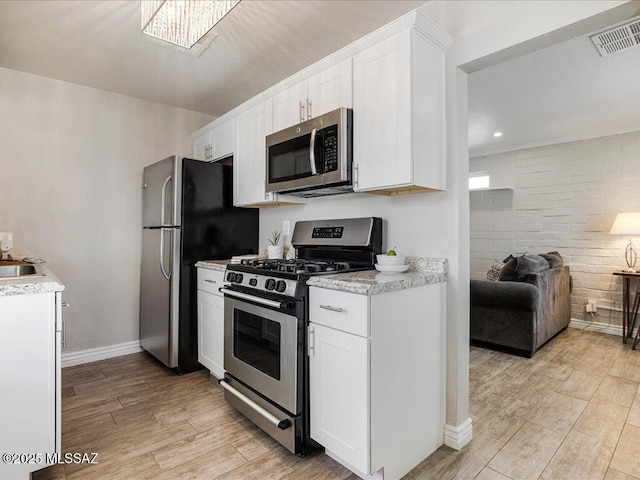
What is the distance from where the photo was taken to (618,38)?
95.6 inches

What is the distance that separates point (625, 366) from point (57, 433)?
13.8ft

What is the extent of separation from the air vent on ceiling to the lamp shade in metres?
2.12

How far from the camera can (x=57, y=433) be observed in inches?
62.6

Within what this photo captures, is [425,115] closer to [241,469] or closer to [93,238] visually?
[241,469]

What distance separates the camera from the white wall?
2982 mm

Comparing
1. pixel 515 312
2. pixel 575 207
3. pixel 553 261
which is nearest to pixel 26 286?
pixel 515 312

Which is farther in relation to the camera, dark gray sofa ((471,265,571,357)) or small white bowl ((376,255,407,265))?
dark gray sofa ((471,265,571,357))

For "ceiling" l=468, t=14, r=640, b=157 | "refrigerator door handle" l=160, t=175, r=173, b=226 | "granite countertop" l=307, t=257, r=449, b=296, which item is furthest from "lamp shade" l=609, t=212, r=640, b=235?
"refrigerator door handle" l=160, t=175, r=173, b=226

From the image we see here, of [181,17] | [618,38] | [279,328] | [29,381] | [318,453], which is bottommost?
[318,453]

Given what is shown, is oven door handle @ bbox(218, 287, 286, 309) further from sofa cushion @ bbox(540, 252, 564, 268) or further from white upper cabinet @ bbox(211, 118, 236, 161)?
sofa cushion @ bbox(540, 252, 564, 268)

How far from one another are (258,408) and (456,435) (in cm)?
109

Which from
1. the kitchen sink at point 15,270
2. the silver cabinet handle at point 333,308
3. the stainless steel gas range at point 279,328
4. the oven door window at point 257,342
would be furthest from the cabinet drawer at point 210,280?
the silver cabinet handle at point 333,308

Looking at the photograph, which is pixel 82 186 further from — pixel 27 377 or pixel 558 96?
pixel 558 96

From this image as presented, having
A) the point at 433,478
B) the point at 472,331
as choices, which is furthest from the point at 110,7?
the point at 472,331
